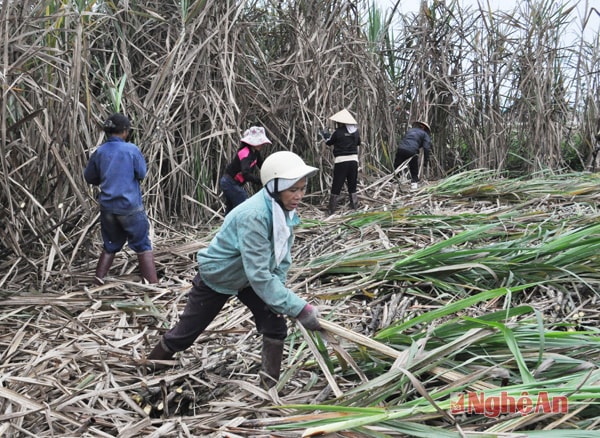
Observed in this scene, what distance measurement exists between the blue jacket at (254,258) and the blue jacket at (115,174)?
1.75m

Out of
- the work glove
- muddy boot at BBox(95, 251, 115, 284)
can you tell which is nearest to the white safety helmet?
the work glove

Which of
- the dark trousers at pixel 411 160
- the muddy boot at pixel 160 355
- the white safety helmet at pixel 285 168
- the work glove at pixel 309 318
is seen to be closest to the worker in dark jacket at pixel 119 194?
the muddy boot at pixel 160 355

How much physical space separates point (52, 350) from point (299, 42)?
14.9 feet

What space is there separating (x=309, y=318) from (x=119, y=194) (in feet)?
7.22

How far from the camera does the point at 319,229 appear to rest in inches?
194

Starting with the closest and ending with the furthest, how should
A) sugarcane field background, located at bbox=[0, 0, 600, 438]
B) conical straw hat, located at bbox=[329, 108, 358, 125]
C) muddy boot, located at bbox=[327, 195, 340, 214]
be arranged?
sugarcane field background, located at bbox=[0, 0, 600, 438], conical straw hat, located at bbox=[329, 108, 358, 125], muddy boot, located at bbox=[327, 195, 340, 214]

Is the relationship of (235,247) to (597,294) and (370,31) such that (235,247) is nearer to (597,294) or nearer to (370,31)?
(597,294)

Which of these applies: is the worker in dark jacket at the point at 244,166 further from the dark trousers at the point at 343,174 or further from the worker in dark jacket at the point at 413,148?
the worker in dark jacket at the point at 413,148

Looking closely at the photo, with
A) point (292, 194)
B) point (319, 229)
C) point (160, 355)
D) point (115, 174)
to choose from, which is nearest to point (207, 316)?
point (160, 355)

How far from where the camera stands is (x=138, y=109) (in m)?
5.16

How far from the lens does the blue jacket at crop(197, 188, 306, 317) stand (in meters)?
2.25

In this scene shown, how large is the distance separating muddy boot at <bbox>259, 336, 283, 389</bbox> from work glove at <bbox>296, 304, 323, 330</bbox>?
28cm

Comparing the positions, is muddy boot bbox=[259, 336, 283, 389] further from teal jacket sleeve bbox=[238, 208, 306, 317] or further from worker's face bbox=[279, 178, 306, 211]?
worker's face bbox=[279, 178, 306, 211]

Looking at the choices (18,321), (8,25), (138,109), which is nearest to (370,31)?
(138,109)
